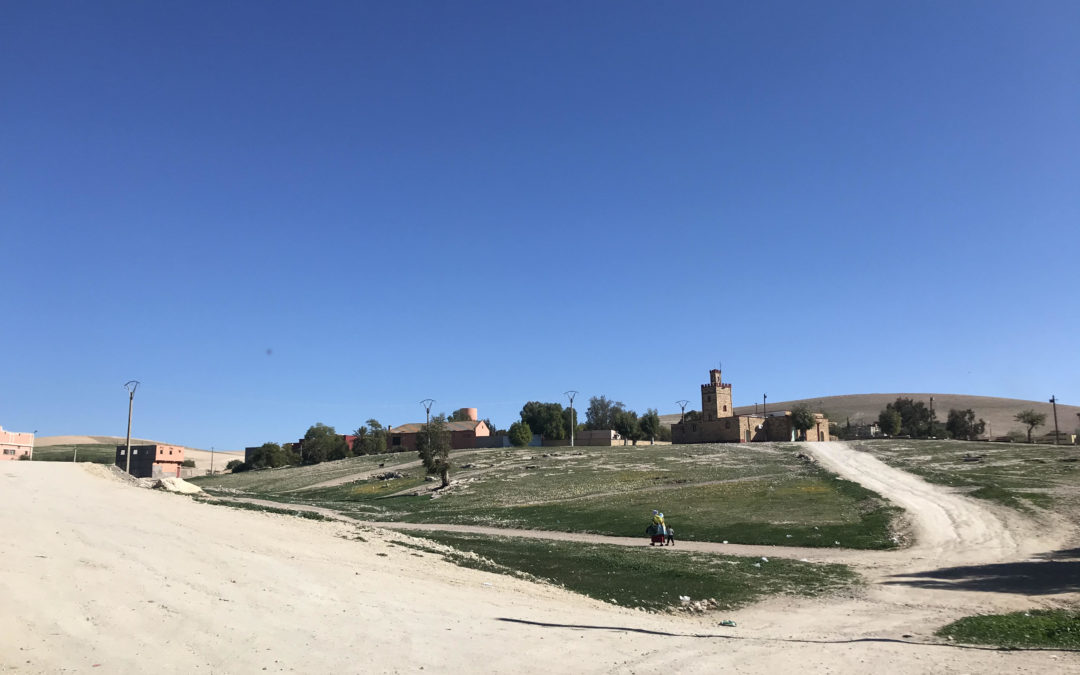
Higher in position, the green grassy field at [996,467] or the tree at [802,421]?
the tree at [802,421]

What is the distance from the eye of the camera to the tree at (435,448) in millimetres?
70062

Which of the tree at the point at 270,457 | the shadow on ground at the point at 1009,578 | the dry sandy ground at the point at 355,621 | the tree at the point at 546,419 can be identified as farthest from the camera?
the tree at the point at 546,419

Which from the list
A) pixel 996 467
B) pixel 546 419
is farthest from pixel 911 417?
pixel 996 467

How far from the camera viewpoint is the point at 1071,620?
15.8 metres

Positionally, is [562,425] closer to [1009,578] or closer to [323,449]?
[323,449]

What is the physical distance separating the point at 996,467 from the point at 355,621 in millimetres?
65225

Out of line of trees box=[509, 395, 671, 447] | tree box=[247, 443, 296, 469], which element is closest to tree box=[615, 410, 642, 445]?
line of trees box=[509, 395, 671, 447]

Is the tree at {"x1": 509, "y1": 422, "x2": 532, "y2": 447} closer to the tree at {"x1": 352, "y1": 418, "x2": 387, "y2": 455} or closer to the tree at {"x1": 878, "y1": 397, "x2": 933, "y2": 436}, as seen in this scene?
the tree at {"x1": 352, "y1": 418, "x2": 387, "y2": 455}

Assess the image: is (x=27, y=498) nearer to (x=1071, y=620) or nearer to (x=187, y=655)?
(x=187, y=655)

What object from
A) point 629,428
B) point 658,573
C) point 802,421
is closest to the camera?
point 658,573

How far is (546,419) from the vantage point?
146m

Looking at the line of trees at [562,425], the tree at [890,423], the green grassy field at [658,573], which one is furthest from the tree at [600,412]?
the green grassy field at [658,573]

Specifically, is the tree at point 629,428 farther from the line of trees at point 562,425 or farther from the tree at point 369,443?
the tree at point 369,443

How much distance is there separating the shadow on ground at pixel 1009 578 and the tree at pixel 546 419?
11646 centimetres
